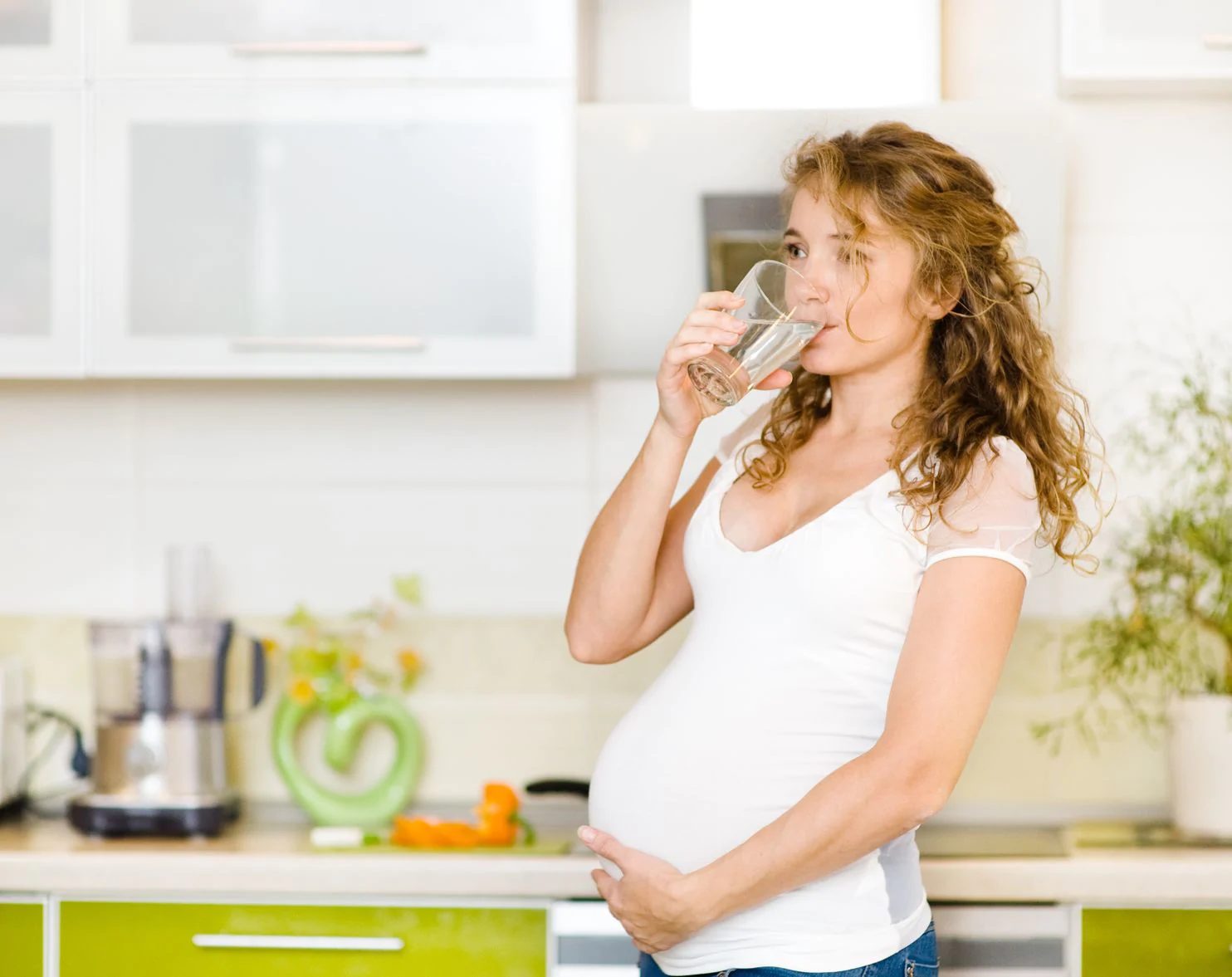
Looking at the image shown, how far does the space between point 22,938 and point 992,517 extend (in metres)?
1.44

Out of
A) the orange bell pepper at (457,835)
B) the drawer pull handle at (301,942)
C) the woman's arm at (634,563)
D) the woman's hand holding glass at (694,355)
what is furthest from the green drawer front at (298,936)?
the woman's hand holding glass at (694,355)

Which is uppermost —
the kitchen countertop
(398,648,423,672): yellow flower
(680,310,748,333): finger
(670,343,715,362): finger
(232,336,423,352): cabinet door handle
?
(232,336,423,352): cabinet door handle

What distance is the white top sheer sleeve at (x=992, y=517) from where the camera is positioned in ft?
4.00

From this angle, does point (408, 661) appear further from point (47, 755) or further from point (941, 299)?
point (941, 299)

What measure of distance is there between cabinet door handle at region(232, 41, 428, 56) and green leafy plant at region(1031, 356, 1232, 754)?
125cm

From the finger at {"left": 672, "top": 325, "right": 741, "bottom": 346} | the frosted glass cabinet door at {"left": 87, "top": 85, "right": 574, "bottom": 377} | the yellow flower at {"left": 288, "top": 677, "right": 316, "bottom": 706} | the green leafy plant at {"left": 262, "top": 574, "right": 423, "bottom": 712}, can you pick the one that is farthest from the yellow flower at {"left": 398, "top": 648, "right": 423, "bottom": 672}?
the finger at {"left": 672, "top": 325, "right": 741, "bottom": 346}

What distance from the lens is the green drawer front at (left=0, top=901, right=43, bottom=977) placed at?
1.93 metres

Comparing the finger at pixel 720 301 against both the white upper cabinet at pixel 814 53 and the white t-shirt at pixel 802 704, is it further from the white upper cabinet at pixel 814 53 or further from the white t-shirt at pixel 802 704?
the white upper cabinet at pixel 814 53

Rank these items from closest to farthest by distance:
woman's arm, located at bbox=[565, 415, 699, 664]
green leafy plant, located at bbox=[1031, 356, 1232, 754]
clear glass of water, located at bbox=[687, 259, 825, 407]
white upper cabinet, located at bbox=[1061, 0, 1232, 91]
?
clear glass of water, located at bbox=[687, 259, 825, 407]
woman's arm, located at bbox=[565, 415, 699, 664]
white upper cabinet, located at bbox=[1061, 0, 1232, 91]
green leafy plant, located at bbox=[1031, 356, 1232, 754]

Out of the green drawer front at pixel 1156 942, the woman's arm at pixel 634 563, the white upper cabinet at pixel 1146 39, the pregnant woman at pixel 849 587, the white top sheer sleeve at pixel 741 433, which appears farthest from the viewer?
the white upper cabinet at pixel 1146 39

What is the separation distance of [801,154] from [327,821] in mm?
1313

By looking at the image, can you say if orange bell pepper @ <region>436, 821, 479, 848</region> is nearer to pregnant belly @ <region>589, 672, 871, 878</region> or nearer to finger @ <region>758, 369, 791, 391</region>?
pregnant belly @ <region>589, 672, 871, 878</region>

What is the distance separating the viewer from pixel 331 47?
2.06 meters

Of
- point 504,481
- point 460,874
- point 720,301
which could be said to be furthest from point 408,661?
point 720,301
